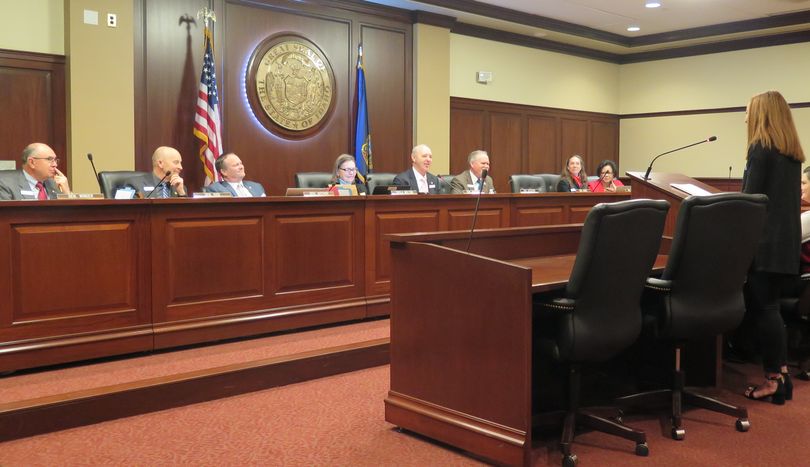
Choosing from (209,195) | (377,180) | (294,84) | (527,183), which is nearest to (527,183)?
(527,183)

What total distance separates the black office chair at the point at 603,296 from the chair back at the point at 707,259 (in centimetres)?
20

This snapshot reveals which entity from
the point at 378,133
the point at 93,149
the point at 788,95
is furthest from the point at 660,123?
the point at 93,149

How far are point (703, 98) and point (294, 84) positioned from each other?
6259 mm

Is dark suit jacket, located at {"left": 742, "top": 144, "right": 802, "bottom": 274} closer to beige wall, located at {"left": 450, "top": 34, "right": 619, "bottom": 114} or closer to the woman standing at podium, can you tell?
the woman standing at podium

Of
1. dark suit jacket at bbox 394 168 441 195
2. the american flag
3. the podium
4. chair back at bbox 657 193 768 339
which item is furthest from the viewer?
the american flag

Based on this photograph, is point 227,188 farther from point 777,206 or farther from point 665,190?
point 777,206

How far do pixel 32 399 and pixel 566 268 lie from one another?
2.23m

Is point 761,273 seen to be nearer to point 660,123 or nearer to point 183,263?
point 183,263

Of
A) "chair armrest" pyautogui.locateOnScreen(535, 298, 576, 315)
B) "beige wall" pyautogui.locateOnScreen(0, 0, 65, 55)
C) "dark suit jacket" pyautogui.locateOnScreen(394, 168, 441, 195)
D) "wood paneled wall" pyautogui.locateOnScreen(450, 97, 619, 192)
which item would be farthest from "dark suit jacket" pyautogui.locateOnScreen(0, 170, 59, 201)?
"wood paneled wall" pyautogui.locateOnScreen(450, 97, 619, 192)

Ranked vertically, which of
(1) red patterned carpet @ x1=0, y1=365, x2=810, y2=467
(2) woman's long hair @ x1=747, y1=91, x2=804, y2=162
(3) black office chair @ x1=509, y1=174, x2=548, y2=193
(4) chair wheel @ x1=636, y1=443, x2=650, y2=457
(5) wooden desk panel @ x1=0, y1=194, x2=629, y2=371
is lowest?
(1) red patterned carpet @ x1=0, y1=365, x2=810, y2=467

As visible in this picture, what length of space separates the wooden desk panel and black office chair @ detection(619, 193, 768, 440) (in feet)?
2.44

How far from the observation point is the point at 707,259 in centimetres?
285

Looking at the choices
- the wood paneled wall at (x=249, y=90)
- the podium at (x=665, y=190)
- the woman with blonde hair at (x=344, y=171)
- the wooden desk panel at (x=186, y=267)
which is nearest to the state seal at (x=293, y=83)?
the wood paneled wall at (x=249, y=90)

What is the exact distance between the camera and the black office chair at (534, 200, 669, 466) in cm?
253
